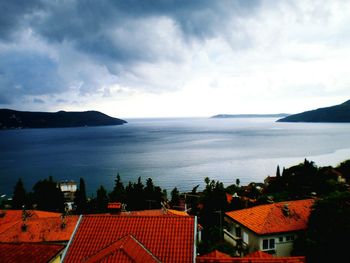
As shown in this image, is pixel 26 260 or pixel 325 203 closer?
pixel 26 260

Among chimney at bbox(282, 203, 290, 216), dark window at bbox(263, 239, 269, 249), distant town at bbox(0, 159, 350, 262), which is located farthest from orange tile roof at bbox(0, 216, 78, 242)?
chimney at bbox(282, 203, 290, 216)

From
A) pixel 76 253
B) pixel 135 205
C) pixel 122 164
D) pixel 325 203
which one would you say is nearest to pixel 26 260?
pixel 76 253

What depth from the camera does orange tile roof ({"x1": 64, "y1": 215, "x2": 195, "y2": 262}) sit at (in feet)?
52.4

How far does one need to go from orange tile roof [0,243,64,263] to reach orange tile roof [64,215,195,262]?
301 centimetres

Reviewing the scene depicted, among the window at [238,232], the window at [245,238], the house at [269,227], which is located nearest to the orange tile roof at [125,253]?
the house at [269,227]

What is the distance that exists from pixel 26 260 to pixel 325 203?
23986 millimetres

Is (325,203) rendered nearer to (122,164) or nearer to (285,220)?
(285,220)

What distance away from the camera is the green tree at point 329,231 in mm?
25047

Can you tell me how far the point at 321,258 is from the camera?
25.6m

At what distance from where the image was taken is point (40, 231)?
36406 mm

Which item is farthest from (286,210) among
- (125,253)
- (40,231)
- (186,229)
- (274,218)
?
(40,231)

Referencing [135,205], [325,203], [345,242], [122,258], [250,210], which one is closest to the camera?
[122,258]

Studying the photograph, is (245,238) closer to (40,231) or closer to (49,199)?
(40,231)

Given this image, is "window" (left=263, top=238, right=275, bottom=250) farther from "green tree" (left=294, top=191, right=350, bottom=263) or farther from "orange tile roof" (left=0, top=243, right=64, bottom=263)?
"orange tile roof" (left=0, top=243, right=64, bottom=263)
